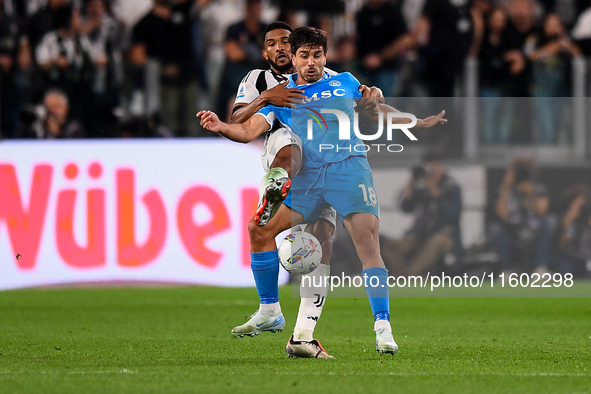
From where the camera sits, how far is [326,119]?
6.47 m

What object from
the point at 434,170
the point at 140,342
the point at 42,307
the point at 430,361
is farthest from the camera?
the point at 434,170

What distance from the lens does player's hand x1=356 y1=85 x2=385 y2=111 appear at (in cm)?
642

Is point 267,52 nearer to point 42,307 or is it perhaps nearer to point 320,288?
point 320,288

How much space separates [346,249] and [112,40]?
16.3 feet

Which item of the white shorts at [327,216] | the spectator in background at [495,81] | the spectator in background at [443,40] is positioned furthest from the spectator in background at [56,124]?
the white shorts at [327,216]

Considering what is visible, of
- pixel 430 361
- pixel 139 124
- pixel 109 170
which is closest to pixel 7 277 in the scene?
pixel 109 170

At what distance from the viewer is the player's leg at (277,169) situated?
6.14 meters

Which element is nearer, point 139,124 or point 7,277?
point 7,277

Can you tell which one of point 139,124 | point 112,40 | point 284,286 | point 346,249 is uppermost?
point 112,40

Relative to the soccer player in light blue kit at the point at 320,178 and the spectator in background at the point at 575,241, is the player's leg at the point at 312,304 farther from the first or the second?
the spectator in background at the point at 575,241

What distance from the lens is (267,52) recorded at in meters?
7.28

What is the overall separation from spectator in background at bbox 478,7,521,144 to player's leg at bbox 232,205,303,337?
604 cm

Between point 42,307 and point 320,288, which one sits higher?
point 320,288

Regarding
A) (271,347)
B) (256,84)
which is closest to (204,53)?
(256,84)
